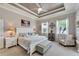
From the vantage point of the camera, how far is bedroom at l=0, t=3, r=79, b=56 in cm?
196

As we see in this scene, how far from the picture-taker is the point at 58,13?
2.07m

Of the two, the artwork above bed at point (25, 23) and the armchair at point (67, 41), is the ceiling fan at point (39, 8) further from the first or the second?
the armchair at point (67, 41)

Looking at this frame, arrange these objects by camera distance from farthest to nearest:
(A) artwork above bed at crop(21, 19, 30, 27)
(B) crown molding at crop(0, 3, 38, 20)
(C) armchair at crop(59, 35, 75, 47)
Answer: (A) artwork above bed at crop(21, 19, 30, 27) → (C) armchair at crop(59, 35, 75, 47) → (B) crown molding at crop(0, 3, 38, 20)

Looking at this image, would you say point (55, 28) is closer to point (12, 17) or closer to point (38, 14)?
point (38, 14)

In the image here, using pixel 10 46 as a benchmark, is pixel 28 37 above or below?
above

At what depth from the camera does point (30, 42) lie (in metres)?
1.99

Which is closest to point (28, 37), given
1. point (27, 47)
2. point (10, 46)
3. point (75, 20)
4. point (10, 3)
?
point (27, 47)

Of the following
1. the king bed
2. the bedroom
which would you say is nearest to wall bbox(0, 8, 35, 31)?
the bedroom

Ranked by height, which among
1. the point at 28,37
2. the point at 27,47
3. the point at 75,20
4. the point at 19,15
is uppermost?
the point at 19,15

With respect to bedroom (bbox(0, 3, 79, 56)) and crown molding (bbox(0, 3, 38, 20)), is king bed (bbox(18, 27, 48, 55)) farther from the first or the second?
crown molding (bbox(0, 3, 38, 20))

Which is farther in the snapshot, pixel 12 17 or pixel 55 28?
pixel 55 28

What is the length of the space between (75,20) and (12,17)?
1.62 meters

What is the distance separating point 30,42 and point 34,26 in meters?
0.46

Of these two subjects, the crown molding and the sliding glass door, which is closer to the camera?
the crown molding
